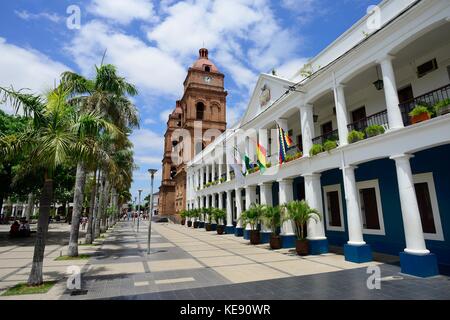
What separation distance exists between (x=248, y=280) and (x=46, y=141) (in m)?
6.87

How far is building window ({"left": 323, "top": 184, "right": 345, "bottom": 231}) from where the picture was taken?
14.0 metres

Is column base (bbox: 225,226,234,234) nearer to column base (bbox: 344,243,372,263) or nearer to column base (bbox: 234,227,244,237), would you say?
column base (bbox: 234,227,244,237)

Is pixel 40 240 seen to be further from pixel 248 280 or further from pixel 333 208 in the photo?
pixel 333 208

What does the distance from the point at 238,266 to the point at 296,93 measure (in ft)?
Result: 29.7

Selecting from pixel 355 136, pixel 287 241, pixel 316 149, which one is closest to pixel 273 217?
pixel 287 241

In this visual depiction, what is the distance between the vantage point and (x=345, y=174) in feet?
34.9

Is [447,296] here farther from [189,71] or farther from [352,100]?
[189,71]

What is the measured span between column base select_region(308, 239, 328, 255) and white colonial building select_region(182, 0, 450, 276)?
43 millimetres

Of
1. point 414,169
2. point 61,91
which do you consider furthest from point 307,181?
point 61,91

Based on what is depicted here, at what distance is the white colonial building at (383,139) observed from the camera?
319 inches

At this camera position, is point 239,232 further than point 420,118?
Yes

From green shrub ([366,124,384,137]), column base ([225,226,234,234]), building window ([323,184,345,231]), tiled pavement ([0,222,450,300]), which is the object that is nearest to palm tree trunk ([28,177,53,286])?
tiled pavement ([0,222,450,300])

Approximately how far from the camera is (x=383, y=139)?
29.8 feet

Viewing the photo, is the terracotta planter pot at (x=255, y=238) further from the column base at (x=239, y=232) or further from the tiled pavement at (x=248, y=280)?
the column base at (x=239, y=232)
